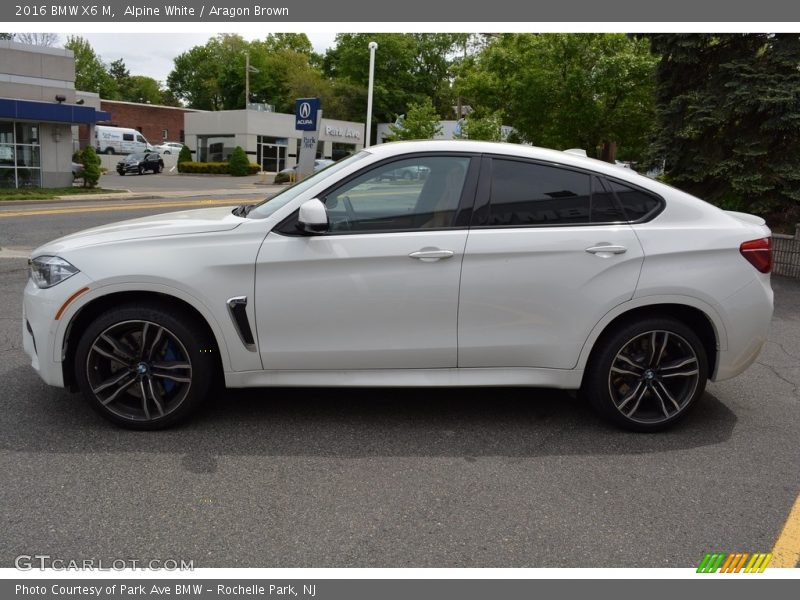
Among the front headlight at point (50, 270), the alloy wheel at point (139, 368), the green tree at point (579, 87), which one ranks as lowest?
the alloy wheel at point (139, 368)

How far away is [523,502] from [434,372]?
1026mm

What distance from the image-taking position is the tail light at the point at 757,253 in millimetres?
4406

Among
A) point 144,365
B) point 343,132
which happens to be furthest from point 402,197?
point 343,132

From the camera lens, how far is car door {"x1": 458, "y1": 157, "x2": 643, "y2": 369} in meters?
4.22

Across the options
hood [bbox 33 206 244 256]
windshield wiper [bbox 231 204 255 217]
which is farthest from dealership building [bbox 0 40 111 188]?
hood [bbox 33 206 244 256]

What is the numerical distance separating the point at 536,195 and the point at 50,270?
2.96m

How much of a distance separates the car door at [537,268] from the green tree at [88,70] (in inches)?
3634

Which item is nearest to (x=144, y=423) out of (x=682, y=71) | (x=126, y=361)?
(x=126, y=361)

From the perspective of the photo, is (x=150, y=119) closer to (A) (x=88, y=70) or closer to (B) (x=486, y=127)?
(A) (x=88, y=70)

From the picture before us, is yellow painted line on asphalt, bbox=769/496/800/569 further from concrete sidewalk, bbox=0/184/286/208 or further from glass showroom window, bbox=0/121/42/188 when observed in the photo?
glass showroom window, bbox=0/121/42/188

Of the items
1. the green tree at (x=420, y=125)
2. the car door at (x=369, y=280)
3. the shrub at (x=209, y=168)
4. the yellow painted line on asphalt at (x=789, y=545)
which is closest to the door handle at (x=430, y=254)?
the car door at (x=369, y=280)

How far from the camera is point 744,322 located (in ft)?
14.5

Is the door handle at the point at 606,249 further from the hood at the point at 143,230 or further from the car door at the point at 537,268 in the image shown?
the hood at the point at 143,230

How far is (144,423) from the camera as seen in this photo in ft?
13.8
